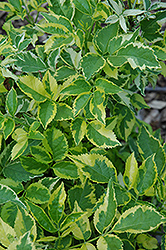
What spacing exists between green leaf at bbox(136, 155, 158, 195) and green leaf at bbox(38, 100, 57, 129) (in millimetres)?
296

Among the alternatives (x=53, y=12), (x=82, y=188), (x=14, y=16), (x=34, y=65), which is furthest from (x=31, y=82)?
(x=14, y=16)

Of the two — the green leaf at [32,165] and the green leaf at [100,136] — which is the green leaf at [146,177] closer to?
the green leaf at [100,136]

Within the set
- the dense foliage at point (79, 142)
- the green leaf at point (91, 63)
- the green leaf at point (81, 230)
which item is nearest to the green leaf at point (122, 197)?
the dense foliage at point (79, 142)

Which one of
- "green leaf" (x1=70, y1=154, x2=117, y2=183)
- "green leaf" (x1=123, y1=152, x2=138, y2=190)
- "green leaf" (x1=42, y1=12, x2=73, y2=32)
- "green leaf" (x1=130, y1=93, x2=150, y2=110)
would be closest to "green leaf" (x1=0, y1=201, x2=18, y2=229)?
"green leaf" (x1=70, y1=154, x2=117, y2=183)

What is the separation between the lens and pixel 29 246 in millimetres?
482

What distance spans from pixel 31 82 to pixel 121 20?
1.04 feet

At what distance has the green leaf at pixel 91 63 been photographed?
0.65 metres

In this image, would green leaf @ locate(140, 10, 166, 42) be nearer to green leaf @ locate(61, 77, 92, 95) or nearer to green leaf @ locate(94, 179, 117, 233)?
green leaf @ locate(61, 77, 92, 95)

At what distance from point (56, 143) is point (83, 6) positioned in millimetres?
409

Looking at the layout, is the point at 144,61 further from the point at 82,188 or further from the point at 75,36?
the point at 82,188

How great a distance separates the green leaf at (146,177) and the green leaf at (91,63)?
0.29 meters

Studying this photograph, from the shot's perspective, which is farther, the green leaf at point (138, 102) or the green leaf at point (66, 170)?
the green leaf at point (138, 102)

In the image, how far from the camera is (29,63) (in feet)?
2.55

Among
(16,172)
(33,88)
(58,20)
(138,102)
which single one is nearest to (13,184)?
(16,172)
